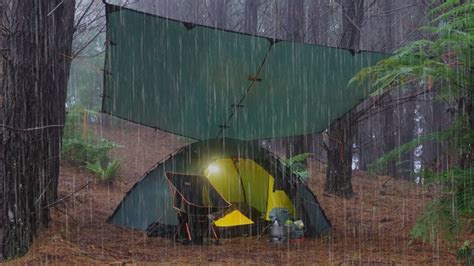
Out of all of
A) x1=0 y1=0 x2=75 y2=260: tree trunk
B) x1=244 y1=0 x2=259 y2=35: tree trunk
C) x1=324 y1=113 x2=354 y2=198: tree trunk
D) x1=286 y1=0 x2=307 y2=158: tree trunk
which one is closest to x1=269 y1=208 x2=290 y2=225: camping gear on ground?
x1=324 y1=113 x2=354 y2=198: tree trunk

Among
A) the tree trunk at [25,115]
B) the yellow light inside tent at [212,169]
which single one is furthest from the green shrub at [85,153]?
the tree trunk at [25,115]

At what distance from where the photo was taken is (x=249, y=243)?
5926 mm

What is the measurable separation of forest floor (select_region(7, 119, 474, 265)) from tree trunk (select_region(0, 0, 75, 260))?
1.04ft

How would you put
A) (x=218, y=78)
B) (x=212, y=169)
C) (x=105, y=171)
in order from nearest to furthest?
(x=218, y=78), (x=212, y=169), (x=105, y=171)

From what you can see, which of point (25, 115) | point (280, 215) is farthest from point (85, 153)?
point (25, 115)

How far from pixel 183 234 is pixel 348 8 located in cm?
537

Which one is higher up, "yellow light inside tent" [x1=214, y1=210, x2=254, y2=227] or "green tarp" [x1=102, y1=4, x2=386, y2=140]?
"green tarp" [x1=102, y1=4, x2=386, y2=140]

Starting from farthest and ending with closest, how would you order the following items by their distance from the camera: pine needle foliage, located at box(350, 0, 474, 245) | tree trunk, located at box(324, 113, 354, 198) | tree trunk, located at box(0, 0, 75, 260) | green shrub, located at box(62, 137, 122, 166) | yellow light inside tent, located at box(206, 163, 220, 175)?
green shrub, located at box(62, 137, 122, 166)
tree trunk, located at box(324, 113, 354, 198)
yellow light inside tent, located at box(206, 163, 220, 175)
tree trunk, located at box(0, 0, 75, 260)
pine needle foliage, located at box(350, 0, 474, 245)

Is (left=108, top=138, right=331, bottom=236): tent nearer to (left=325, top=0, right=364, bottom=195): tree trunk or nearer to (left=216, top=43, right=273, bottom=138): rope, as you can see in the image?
(left=216, top=43, right=273, bottom=138): rope

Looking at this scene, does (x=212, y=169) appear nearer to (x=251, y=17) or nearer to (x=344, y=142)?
(x=344, y=142)

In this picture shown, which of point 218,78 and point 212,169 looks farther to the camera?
point 212,169

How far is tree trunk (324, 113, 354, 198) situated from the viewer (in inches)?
324

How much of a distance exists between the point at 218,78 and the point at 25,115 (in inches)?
82.2

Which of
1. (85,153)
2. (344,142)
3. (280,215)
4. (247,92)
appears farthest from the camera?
(85,153)
